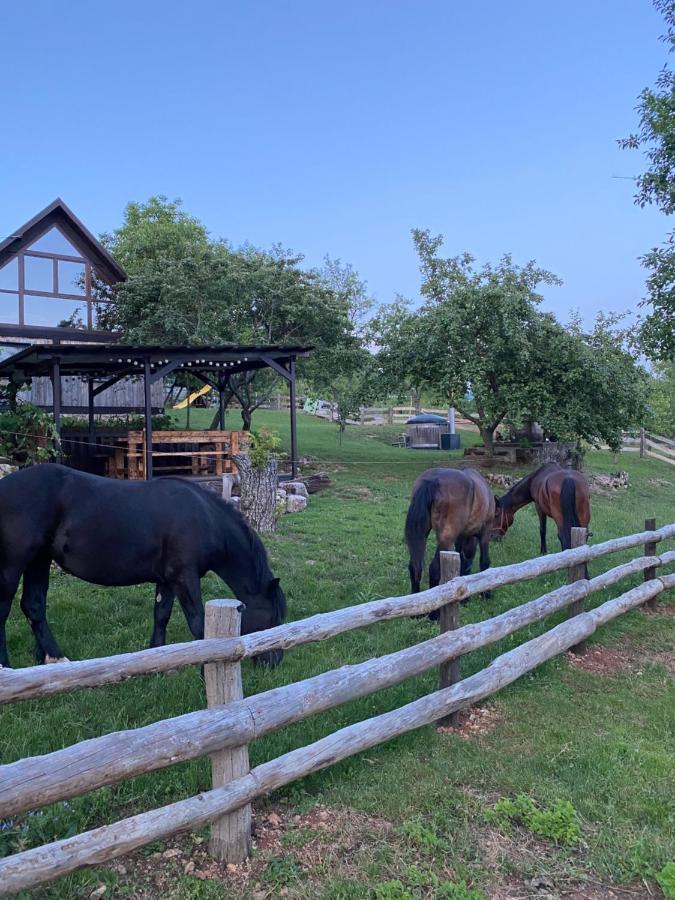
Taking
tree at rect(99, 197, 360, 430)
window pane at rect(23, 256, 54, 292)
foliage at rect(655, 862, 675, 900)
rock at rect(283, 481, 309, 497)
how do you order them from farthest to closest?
1. window pane at rect(23, 256, 54, 292)
2. tree at rect(99, 197, 360, 430)
3. rock at rect(283, 481, 309, 497)
4. foliage at rect(655, 862, 675, 900)

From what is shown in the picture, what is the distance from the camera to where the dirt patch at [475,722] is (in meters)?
3.93

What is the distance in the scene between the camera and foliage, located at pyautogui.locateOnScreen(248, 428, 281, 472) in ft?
32.9

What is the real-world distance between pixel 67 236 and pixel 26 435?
1299 centimetres

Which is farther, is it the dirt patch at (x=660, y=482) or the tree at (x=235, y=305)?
the dirt patch at (x=660, y=482)

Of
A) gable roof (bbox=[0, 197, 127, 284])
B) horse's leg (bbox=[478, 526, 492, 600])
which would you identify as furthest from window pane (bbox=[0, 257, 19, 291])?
horse's leg (bbox=[478, 526, 492, 600])

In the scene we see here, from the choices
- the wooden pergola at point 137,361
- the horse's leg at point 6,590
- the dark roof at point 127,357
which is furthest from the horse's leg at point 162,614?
the dark roof at point 127,357

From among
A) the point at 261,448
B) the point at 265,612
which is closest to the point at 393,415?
the point at 261,448

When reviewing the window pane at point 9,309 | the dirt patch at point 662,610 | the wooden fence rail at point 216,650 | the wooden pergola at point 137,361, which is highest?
the window pane at point 9,309

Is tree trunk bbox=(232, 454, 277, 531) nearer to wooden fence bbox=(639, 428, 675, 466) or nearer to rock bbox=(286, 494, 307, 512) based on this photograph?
rock bbox=(286, 494, 307, 512)

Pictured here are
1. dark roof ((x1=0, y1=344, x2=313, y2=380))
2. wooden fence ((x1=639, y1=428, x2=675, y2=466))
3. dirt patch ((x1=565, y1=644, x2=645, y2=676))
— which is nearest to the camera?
dirt patch ((x1=565, y1=644, x2=645, y2=676))

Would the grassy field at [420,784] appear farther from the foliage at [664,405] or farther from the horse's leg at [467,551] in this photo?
the foliage at [664,405]

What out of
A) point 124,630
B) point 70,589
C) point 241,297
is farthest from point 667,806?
point 241,297

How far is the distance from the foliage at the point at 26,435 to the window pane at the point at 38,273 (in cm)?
1051

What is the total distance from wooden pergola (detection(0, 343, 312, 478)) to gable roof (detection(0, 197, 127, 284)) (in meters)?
5.67
